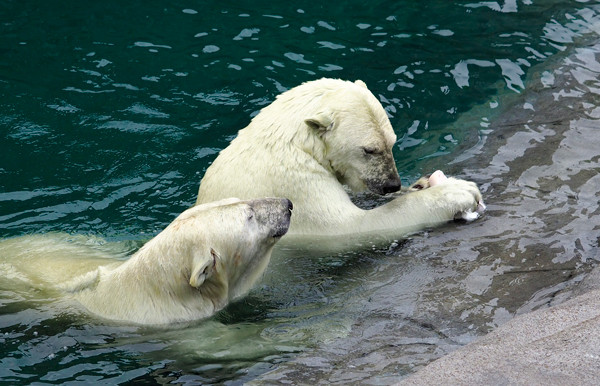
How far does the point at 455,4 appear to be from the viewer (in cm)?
1087

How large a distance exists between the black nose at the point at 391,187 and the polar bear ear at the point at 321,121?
693 mm

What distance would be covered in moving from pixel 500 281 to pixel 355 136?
64.6 inches

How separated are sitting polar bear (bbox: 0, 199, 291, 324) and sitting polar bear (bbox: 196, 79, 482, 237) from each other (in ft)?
1.77

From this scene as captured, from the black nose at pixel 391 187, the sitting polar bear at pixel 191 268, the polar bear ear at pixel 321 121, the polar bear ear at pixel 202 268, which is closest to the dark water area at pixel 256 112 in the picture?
the sitting polar bear at pixel 191 268

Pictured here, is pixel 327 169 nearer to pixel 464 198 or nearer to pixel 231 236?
pixel 464 198

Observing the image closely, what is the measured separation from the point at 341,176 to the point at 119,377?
2.47m

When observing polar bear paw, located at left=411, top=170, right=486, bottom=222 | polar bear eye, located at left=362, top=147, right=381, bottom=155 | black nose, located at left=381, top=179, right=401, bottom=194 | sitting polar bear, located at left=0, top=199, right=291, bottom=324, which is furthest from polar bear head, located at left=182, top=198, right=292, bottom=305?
polar bear paw, located at left=411, top=170, right=486, bottom=222

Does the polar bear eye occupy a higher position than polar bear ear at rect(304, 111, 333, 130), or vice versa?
polar bear ear at rect(304, 111, 333, 130)

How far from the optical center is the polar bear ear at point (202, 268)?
5.32 m

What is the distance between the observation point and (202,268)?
17.5ft

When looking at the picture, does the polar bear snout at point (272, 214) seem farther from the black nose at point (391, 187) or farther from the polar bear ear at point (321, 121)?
A: the black nose at point (391, 187)

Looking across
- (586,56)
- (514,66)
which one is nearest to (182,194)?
(514,66)

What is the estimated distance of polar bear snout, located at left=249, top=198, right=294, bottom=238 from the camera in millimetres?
5637

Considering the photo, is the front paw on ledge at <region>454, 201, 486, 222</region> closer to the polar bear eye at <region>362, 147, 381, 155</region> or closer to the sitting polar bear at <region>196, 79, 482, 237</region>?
the sitting polar bear at <region>196, 79, 482, 237</region>
